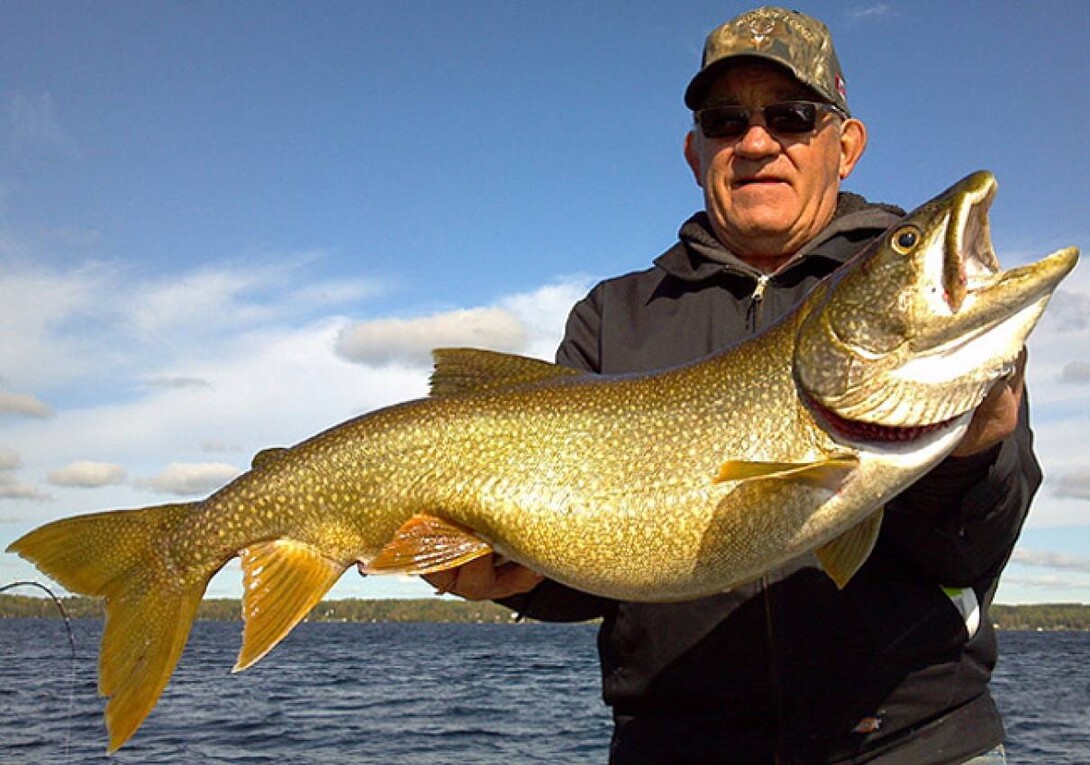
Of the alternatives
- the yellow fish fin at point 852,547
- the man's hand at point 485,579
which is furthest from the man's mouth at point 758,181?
the man's hand at point 485,579

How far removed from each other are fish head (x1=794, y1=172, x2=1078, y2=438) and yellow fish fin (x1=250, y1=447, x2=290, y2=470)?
197cm

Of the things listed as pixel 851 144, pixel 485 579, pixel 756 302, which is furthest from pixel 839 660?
pixel 851 144

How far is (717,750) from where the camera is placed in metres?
3.85

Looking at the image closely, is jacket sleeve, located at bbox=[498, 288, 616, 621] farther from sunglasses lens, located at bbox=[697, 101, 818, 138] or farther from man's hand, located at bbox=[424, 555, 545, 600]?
sunglasses lens, located at bbox=[697, 101, 818, 138]

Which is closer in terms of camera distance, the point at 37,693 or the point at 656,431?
the point at 656,431

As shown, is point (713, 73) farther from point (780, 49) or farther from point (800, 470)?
point (800, 470)

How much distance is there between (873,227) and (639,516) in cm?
188

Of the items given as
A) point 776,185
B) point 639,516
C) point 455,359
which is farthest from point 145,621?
point 776,185

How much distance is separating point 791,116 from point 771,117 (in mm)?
91

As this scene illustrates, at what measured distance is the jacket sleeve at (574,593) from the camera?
4.39 m

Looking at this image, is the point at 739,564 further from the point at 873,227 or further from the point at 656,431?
the point at 873,227

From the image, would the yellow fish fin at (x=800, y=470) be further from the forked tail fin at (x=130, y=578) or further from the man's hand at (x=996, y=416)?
the forked tail fin at (x=130, y=578)

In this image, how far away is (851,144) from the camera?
5.00 metres

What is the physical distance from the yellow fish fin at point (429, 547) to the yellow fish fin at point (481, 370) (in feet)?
1.70
